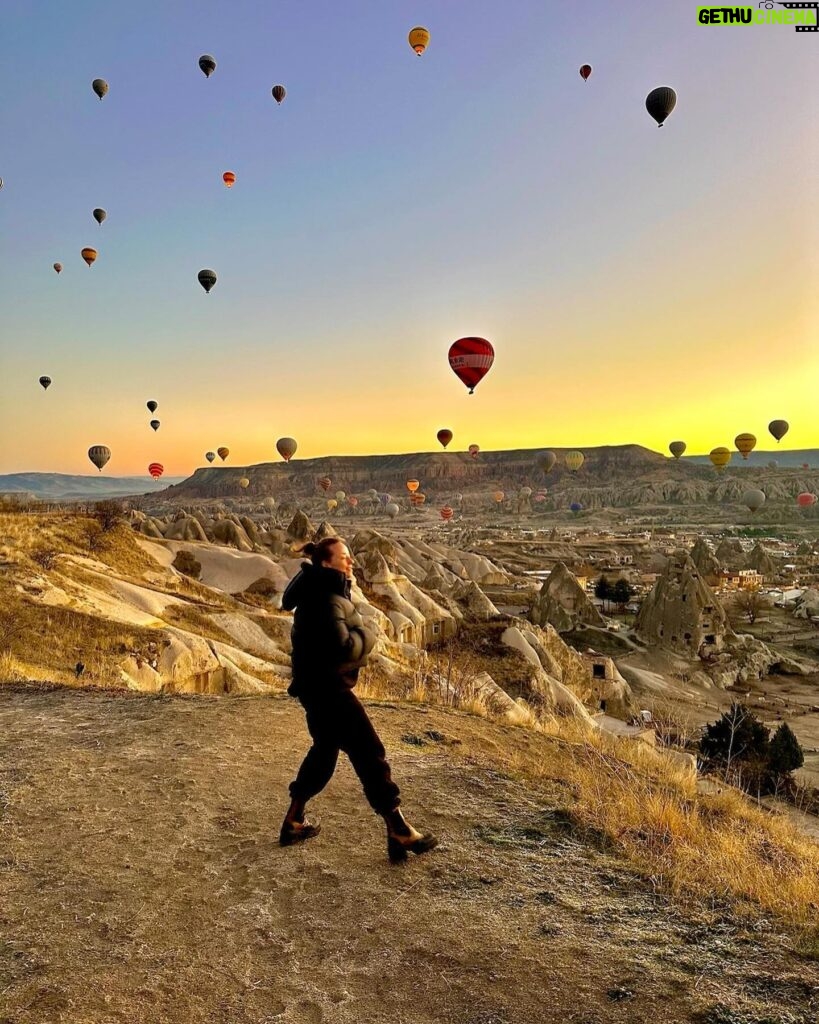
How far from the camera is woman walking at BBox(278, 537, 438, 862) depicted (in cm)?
318

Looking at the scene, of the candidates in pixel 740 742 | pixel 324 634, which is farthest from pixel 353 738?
pixel 740 742

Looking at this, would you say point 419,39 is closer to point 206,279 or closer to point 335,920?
point 206,279

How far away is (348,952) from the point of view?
2.62m

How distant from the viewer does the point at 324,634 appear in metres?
3.16

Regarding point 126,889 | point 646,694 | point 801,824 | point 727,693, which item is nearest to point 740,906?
point 126,889

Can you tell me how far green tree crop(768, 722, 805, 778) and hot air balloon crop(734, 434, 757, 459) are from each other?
4308 centimetres

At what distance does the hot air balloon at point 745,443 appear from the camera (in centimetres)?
5384

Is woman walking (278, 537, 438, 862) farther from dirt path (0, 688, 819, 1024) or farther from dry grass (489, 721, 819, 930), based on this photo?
dry grass (489, 721, 819, 930)

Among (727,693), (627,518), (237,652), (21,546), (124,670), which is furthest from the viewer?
(627,518)

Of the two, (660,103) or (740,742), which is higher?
(660,103)

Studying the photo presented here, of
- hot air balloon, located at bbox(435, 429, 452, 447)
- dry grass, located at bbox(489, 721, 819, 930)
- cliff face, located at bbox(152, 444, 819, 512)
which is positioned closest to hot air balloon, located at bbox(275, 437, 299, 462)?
hot air balloon, located at bbox(435, 429, 452, 447)

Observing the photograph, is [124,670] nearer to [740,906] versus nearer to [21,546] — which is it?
[21,546]

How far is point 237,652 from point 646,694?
15.5 meters

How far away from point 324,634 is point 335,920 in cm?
123
